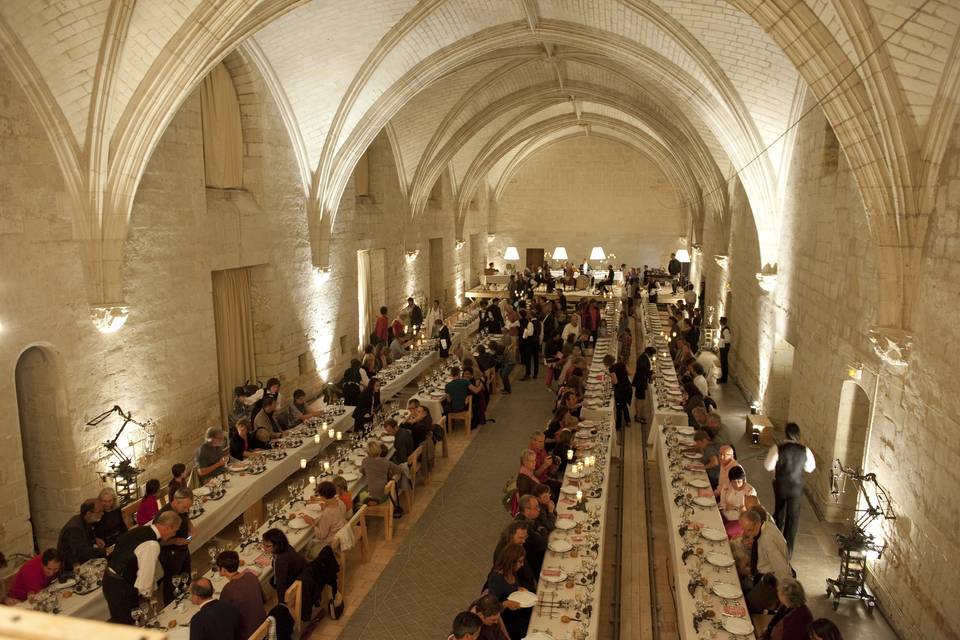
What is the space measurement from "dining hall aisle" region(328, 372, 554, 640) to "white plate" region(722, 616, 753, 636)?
98.3 inches

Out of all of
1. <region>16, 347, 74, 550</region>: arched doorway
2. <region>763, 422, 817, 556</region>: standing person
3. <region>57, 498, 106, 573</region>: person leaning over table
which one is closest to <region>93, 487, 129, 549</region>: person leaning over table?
<region>57, 498, 106, 573</region>: person leaning over table

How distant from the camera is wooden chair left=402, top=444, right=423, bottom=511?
331 inches

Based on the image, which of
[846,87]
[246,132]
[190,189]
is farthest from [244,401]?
[846,87]

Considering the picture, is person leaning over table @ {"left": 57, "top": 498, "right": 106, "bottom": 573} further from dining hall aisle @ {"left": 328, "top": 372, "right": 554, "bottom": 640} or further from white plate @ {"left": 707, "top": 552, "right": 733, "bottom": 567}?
white plate @ {"left": 707, "top": 552, "right": 733, "bottom": 567}

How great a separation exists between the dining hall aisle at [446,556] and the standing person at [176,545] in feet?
4.45

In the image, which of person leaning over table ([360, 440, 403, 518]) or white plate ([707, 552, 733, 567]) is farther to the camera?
person leaning over table ([360, 440, 403, 518])

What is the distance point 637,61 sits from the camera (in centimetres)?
1171

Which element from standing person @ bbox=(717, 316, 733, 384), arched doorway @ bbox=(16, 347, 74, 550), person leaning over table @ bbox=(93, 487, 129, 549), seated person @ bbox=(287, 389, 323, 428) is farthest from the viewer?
standing person @ bbox=(717, 316, 733, 384)

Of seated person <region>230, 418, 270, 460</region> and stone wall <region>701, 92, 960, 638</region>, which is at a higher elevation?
stone wall <region>701, 92, 960, 638</region>

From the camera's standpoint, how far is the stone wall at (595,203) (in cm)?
2878

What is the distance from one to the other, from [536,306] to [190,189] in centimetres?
864

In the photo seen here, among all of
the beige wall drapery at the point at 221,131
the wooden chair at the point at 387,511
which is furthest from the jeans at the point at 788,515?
the beige wall drapery at the point at 221,131

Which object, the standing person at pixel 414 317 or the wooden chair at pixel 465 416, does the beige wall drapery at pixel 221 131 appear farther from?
the standing person at pixel 414 317

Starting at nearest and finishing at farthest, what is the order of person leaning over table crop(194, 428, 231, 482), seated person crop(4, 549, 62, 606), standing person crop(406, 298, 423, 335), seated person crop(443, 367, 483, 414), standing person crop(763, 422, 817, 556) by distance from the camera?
seated person crop(4, 549, 62, 606)
standing person crop(763, 422, 817, 556)
person leaning over table crop(194, 428, 231, 482)
seated person crop(443, 367, 483, 414)
standing person crop(406, 298, 423, 335)
